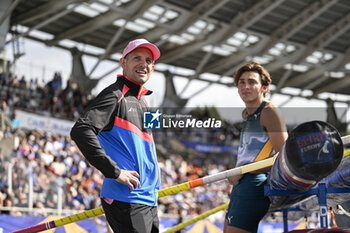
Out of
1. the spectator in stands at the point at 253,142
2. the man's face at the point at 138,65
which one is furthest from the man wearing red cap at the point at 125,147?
the spectator in stands at the point at 253,142

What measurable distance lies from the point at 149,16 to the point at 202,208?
10.2m

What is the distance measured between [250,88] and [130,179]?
109 centimetres

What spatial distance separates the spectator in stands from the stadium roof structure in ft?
54.1

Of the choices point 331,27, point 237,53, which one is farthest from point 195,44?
point 331,27

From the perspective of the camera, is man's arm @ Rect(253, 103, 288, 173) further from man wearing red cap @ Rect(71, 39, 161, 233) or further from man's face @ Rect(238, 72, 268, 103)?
man wearing red cap @ Rect(71, 39, 161, 233)

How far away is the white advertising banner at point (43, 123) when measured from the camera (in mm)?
17062

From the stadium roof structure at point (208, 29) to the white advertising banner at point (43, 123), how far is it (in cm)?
426

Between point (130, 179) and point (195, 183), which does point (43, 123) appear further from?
point (130, 179)

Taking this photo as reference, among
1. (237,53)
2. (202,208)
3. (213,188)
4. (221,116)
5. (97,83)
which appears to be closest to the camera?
(221,116)

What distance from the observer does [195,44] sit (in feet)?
85.0

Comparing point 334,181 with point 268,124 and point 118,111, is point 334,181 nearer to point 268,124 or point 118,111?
point 268,124

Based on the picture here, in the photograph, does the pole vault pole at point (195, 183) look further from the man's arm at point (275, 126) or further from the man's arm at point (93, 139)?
the man's arm at point (93, 139)

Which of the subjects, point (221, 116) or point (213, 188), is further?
point (213, 188)

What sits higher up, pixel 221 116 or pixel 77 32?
pixel 77 32
